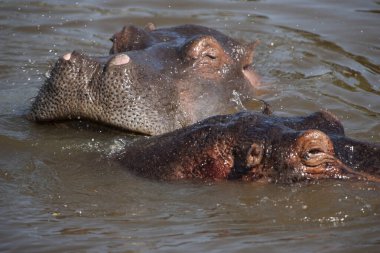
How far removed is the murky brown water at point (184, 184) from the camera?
5.13 m

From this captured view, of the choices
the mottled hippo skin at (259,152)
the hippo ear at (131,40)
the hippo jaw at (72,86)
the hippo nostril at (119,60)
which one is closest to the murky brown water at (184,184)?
the mottled hippo skin at (259,152)

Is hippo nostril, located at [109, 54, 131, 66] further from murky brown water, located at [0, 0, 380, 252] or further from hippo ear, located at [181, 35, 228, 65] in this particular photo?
hippo ear, located at [181, 35, 228, 65]

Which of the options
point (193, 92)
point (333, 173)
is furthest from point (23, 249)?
point (193, 92)

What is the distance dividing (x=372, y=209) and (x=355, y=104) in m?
3.43

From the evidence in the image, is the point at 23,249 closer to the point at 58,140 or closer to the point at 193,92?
the point at 58,140

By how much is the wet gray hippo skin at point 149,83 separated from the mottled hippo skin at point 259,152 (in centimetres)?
93

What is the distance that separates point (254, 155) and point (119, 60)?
1.88 metres

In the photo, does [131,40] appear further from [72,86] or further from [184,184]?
[184,184]

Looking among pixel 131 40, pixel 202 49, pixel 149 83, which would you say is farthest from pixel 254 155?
pixel 131 40

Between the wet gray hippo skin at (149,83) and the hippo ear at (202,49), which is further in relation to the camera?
the hippo ear at (202,49)

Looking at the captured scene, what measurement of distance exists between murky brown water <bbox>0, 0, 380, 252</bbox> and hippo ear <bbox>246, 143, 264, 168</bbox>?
16 cm

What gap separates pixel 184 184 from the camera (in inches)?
228

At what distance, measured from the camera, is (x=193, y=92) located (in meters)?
7.79

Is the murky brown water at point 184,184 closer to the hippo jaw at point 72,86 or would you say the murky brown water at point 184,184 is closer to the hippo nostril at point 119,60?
the hippo jaw at point 72,86
